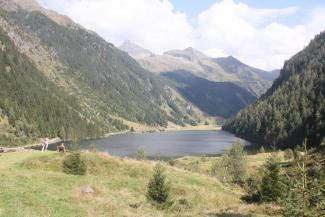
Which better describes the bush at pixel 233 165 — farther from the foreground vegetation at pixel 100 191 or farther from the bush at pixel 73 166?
the bush at pixel 73 166

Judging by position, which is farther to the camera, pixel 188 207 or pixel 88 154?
pixel 88 154

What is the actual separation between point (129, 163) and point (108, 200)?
62.5 ft

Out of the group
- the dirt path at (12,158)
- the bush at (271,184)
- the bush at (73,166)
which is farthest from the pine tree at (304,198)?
the dirt path at (12,158)

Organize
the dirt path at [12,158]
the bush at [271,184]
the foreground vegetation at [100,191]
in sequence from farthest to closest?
1. the dirt path at [12,158]
2. the bush at [271,184]
3. the foreground vegetation at [100,191]

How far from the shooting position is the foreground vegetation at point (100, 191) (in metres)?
31.9

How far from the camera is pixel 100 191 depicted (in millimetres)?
41156

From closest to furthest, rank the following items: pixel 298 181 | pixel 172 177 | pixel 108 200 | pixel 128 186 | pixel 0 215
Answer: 1. pixel 298 181
2. pixel 0 215
3. pixel 108 200
4. pixel 128 186
5. pixel 172 177

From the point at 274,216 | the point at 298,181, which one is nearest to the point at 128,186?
the point at 274,216

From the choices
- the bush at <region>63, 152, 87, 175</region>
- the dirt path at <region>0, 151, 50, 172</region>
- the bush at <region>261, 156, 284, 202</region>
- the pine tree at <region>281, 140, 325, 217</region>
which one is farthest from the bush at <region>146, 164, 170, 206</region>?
the pine tree at <region>281, 140, 325, 217</region>

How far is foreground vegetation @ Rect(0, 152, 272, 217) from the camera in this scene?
105 ft

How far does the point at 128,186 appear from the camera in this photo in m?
46.5

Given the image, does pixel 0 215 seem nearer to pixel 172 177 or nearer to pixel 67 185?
pixel 67 185

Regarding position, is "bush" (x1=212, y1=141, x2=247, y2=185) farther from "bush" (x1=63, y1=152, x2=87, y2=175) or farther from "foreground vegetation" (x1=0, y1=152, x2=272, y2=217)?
"bush" (x1=63, y1=152, x2=87, y2=175)

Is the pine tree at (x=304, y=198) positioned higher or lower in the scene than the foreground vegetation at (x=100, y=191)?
higher
